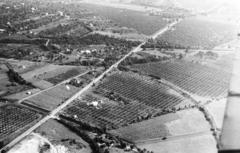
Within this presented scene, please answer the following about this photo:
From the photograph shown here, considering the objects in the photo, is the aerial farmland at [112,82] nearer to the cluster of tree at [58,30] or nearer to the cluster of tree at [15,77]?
the cluster of tree at [58,30]

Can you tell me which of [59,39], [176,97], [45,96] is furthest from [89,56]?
[176,97]

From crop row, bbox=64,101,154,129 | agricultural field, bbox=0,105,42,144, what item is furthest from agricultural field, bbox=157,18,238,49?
agricultural field, bbox=0,105,42,144

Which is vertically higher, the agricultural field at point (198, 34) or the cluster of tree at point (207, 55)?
the agricultural field at point (198, 34)

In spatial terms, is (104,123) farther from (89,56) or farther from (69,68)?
(89,56)

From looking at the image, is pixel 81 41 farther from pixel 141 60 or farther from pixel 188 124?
pixel 188 124

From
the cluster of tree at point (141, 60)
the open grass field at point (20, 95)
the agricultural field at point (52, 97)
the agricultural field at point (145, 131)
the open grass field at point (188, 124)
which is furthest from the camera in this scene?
the cluster of tree at point (141, 60)

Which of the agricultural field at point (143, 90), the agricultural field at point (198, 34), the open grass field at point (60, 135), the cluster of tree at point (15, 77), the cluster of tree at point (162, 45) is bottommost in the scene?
the open grass field at point (60, 135)

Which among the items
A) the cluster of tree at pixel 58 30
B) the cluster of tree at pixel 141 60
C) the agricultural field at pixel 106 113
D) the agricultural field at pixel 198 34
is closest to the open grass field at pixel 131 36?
the agricultural field at pixel 198 34
